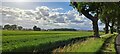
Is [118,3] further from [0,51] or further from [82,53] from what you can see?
[0,51]

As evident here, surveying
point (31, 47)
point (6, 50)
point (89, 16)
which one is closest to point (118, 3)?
point (31, 47)

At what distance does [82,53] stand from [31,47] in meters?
6.81

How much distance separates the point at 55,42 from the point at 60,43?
212cm

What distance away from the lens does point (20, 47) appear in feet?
59.9

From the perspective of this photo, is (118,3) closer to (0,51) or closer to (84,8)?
(0,51)

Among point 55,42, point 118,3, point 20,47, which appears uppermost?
point 118,3

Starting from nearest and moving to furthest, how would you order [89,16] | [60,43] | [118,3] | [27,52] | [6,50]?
[6,50]
[27,52]
[118,3]
[60,43]
[89,16]

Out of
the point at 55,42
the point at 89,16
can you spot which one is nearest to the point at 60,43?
the point at 55,42

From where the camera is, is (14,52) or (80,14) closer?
(14,52)

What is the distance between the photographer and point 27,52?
19625 millimetres

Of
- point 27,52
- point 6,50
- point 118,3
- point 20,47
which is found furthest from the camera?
point 118,3

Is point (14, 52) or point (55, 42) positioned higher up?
point (14, 52)

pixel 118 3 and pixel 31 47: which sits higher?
pixel 118 3

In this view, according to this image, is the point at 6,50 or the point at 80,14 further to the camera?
the point at 80,14
